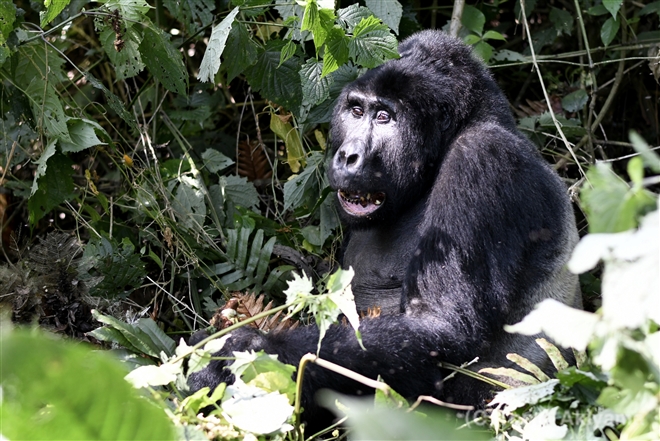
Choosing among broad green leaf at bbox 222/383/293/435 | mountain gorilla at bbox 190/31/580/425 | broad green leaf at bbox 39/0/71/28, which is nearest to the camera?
broad green leaf at bbox 222/383/293/435

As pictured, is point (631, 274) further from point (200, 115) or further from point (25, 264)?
point (200, 115)

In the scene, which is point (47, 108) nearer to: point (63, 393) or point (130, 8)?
point (130, 8)

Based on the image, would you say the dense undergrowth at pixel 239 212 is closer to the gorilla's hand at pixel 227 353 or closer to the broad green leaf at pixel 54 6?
the broad green leaf at pixel 54 6

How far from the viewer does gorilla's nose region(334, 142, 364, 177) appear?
3.27m

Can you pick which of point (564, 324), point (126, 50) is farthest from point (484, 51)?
point (564, 324)

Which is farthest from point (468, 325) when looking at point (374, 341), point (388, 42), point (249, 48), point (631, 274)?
point (249, 48)

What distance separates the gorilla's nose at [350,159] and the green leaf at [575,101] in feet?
6.92

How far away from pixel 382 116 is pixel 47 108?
1.53m

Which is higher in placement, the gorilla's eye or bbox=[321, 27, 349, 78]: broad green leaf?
bbox=[321, 27, 349, 78]: broad green leaf

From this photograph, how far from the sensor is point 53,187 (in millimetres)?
3689

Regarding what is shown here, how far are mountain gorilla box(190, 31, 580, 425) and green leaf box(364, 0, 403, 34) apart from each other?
45 centimetres

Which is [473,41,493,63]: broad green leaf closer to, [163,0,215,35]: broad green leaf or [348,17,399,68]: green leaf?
[348,17,399,68]: green leaf

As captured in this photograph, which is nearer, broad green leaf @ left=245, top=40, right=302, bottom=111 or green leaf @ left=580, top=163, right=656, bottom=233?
green leaf @ left=580, top=163, right=656, bottom=233

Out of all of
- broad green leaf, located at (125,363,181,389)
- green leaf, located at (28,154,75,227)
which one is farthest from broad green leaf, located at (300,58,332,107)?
broad green leaf, located at (125,363,181,389)
